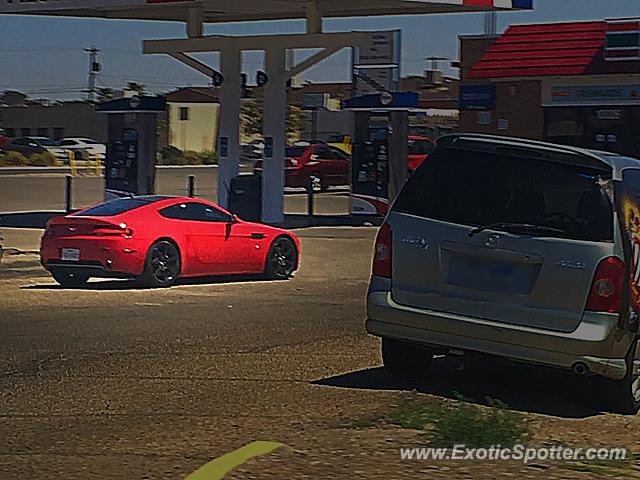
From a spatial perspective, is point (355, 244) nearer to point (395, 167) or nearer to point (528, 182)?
point (395, 167)

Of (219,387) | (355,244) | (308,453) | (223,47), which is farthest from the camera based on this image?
(223,47)

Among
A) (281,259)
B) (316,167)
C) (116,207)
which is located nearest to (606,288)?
(116,207)

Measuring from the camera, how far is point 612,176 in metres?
9.04

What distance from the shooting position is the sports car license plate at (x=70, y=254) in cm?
1684

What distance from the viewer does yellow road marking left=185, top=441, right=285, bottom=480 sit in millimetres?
7066

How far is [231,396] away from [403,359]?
56.0 inches

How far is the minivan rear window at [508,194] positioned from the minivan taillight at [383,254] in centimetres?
19

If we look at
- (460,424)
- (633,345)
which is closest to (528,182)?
(633,345)

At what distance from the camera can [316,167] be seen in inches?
1699

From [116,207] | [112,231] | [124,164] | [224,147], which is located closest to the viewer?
[112,231]

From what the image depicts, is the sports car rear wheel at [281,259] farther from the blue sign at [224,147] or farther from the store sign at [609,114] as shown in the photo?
the store sign at [609,114]

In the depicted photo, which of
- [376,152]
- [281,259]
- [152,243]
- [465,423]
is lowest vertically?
[281,259]

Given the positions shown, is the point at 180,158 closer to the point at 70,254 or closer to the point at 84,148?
the point at 84,148

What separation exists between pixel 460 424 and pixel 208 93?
83805mm
